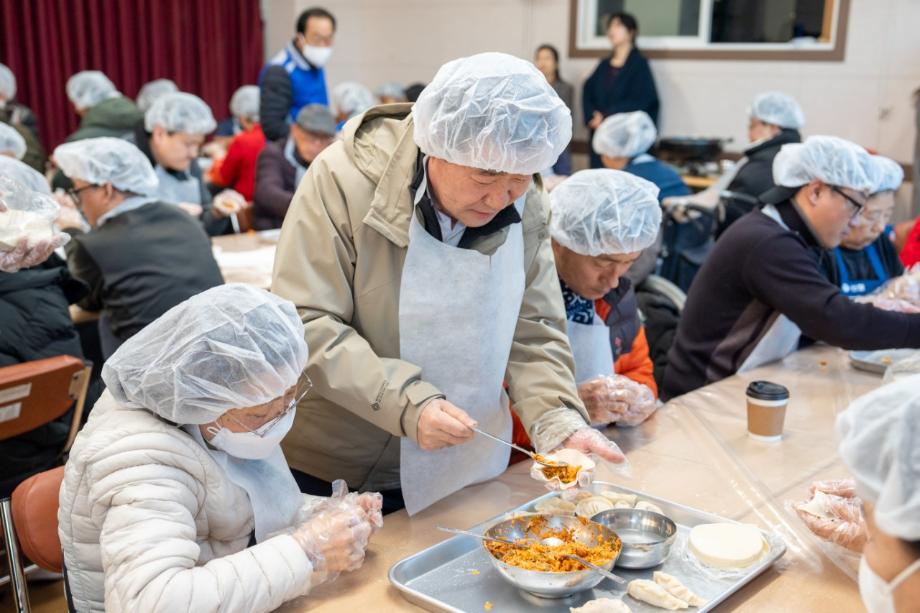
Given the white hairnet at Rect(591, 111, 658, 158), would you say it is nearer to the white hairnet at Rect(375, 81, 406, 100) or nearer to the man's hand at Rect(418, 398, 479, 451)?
the white hairnet at Rect(375, 81, 406, 100)

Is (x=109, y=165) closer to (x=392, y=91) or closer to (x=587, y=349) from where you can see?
(x=587, y=349)

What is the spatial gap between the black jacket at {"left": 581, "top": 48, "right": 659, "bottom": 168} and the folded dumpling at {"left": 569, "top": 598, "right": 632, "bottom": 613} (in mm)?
6907

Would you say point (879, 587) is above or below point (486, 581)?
above

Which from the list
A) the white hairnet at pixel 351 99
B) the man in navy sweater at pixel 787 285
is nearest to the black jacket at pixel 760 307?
the man in navy sweater at pixel 787 285

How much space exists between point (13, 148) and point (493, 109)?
302 centimetres

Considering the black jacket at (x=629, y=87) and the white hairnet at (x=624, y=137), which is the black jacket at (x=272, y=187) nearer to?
the white hairnet at (x=624, y=137)

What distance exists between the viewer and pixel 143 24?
896cm

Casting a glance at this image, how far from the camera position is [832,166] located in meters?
2.93

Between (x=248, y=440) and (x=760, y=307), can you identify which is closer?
(x=248, y=440)

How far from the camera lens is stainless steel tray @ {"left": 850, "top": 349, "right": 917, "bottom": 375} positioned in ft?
9.82

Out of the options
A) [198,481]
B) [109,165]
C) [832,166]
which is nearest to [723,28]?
[832,166]

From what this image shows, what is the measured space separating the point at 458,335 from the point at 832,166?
1603 millimetres

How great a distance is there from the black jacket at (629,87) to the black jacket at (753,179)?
2741mm

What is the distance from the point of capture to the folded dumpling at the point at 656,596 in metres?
1.53
